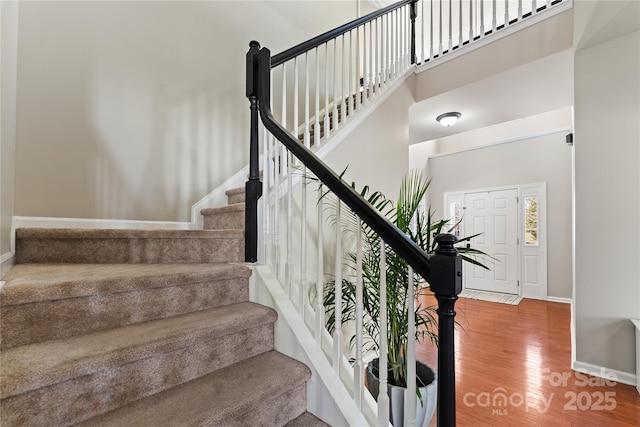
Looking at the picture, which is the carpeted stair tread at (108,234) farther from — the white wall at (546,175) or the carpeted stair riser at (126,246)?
the white wall at (546,175)

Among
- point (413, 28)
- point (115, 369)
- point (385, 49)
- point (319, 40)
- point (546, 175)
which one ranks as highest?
point (413, 28)

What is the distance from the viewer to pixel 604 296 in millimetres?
2225

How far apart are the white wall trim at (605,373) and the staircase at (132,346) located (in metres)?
2.37

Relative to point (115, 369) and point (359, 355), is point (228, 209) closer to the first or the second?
point (115, 369)

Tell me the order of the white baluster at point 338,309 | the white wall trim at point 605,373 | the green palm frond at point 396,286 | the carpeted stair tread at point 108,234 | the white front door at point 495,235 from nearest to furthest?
the white baluster at point 338,309 → the carpeted stair tread at point 108,234 → the green palm frond at point 396,286 → the white wall trim at point 605,373 → the white front door at point 495,235

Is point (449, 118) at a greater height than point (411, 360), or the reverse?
point (449, 118)

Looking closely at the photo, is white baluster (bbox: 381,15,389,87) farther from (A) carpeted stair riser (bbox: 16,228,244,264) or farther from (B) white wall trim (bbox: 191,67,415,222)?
(A) carpeted stair riser (bbox: 16,228,244,264)

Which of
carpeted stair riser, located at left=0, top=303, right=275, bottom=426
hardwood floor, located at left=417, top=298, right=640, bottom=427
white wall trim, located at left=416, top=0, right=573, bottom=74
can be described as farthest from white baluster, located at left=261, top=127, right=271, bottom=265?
white wall trim, located at left=416, top=0, right=573, bottom=74

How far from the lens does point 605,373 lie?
2203 mm

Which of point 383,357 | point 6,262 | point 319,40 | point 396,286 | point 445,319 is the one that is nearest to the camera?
point 445,319

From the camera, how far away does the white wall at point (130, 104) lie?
5.92ft

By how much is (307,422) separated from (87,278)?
95 centimetres

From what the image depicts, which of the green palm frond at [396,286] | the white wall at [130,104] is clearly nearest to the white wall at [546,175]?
the green palm frond at [396,286]

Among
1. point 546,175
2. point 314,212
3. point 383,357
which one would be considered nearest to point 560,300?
point 546,175
